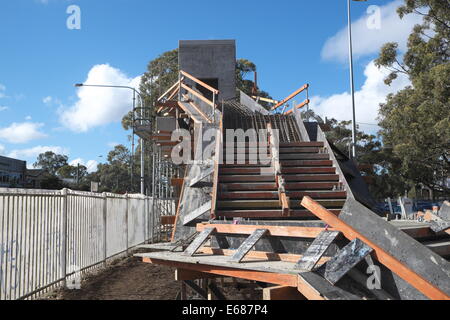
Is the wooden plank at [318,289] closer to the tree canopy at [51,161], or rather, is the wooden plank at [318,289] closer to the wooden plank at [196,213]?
the wooden plank at [196,213]

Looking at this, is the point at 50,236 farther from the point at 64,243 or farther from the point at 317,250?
the point at 317,250

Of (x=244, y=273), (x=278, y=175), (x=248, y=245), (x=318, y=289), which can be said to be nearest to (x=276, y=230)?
(x=248, y=245)

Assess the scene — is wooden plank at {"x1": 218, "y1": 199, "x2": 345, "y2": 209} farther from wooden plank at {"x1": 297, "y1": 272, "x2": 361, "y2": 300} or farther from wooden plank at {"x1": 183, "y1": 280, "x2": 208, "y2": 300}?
wooden plank at {"x1": 297, "y1": 272, "x2": 361, "y2": 300}

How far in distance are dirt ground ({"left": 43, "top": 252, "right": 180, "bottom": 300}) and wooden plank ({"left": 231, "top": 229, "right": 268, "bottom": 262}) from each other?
11.2 ft

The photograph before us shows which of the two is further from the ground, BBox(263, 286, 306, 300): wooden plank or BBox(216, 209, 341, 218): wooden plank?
BBox(216, 209, 341, 218): wooden plank

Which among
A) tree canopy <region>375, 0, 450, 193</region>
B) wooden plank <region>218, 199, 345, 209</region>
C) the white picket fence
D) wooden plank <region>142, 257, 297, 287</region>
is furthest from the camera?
tree canopy <region>375, 0, 450, 193</region>

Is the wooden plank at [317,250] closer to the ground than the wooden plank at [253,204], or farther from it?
closer to the ground

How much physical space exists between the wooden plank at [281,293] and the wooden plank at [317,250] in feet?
0.82

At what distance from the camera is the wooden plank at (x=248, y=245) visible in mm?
4758

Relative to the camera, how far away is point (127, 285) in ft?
28.4

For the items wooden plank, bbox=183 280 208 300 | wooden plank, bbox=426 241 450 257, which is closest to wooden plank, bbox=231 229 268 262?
wooden plank, bbox=183 280 208 300

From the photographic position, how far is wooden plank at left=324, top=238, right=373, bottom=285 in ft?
12.3

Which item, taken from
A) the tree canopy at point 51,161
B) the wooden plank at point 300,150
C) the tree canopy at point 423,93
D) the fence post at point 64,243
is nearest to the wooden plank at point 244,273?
the fence post at point 64,243
